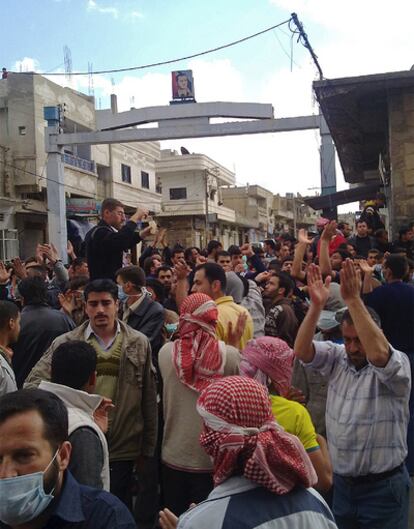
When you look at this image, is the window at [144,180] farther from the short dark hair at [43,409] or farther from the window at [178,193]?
the short dark hair at [43,409]

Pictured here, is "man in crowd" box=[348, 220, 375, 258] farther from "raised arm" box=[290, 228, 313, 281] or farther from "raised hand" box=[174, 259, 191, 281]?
"raised hand" box=[174, 259, 191, 281]

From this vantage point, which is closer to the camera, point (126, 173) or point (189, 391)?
point (189, 391)

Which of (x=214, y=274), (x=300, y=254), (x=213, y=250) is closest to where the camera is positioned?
(x=214, y=274)

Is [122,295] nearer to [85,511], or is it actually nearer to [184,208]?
[85,511]

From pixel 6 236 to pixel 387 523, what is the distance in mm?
20857

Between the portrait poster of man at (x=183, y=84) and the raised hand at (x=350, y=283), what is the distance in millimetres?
21849

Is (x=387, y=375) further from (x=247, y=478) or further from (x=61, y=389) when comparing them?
(x=61, y=389)

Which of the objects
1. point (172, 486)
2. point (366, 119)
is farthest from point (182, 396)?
point (366, 119)

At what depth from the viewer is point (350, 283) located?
2.79 meters

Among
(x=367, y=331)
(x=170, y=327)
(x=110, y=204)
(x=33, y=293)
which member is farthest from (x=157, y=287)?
(x=367, y=331)

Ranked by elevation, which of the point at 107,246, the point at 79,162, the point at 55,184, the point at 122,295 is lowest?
the point at 122,295

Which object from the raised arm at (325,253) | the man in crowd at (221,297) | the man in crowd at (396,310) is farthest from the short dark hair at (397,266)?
the man in crowd at (221,297)

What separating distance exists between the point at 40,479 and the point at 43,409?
0.76ft

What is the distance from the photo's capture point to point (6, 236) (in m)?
21.5
